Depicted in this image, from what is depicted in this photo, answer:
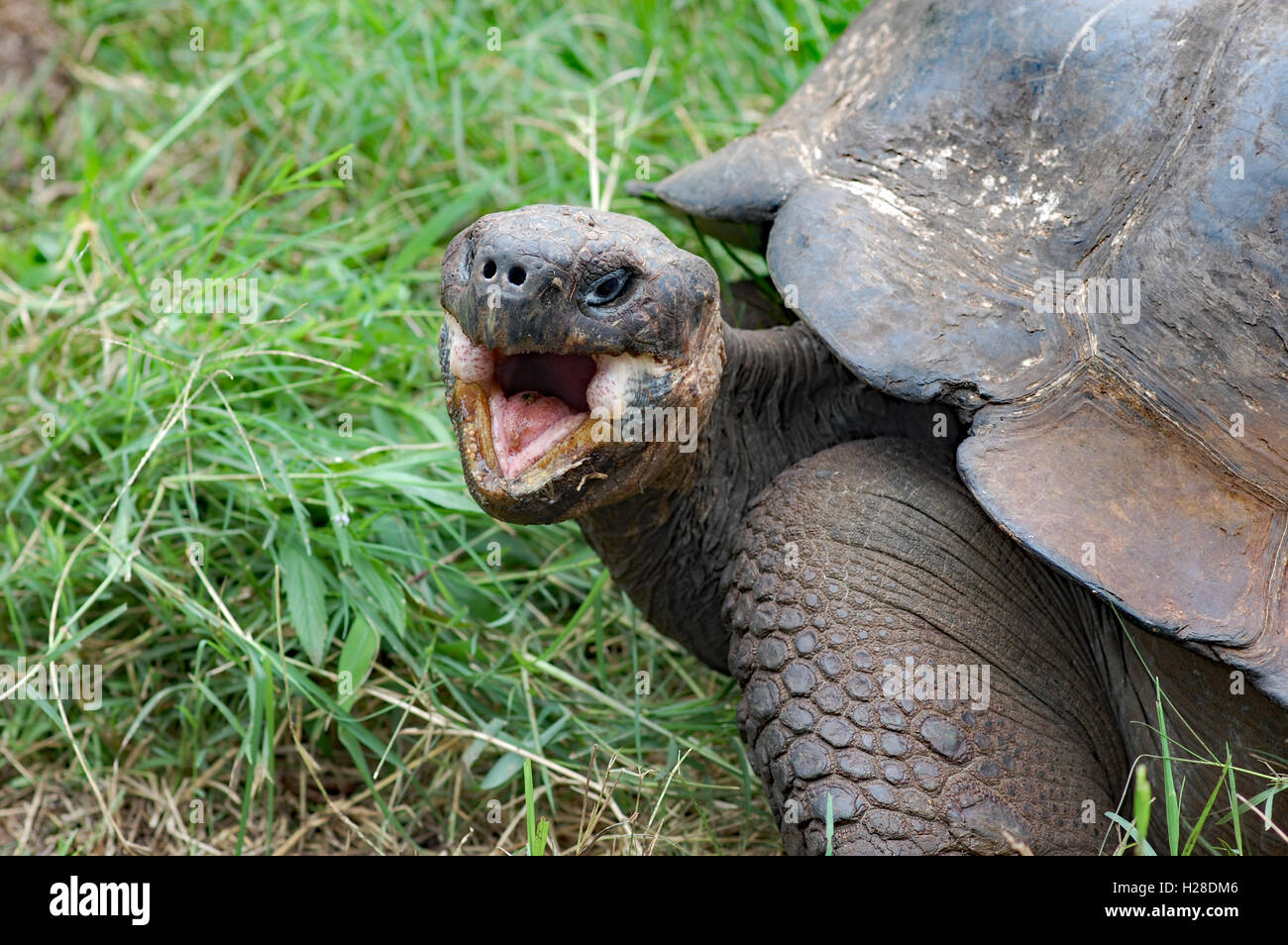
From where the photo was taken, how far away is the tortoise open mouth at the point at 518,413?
2186 mm

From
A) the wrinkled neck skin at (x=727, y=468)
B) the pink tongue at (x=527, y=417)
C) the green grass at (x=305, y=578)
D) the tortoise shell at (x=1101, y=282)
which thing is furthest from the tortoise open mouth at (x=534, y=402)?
the green grass at (x=305, y=578)

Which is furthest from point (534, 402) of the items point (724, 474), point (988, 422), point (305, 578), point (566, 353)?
point (305, 578)

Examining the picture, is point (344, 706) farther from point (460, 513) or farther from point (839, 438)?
point (839, 438)

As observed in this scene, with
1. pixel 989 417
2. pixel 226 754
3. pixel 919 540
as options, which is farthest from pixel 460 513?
pixel 989 417

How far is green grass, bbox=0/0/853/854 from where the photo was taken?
2.83 m

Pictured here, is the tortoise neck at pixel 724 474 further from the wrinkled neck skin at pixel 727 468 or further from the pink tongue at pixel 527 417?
the pink tongue at pixel 527 417

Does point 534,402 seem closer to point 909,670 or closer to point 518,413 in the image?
point 518,413

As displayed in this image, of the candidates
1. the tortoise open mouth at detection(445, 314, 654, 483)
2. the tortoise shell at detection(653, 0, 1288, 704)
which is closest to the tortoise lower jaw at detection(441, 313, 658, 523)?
the tortoise open mouth at detection(445, 314, 654, 483)

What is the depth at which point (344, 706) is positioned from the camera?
285 centimetres

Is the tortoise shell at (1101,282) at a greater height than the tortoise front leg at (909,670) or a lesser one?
greater

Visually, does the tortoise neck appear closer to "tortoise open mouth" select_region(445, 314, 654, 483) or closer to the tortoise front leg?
the tortoise front leg
